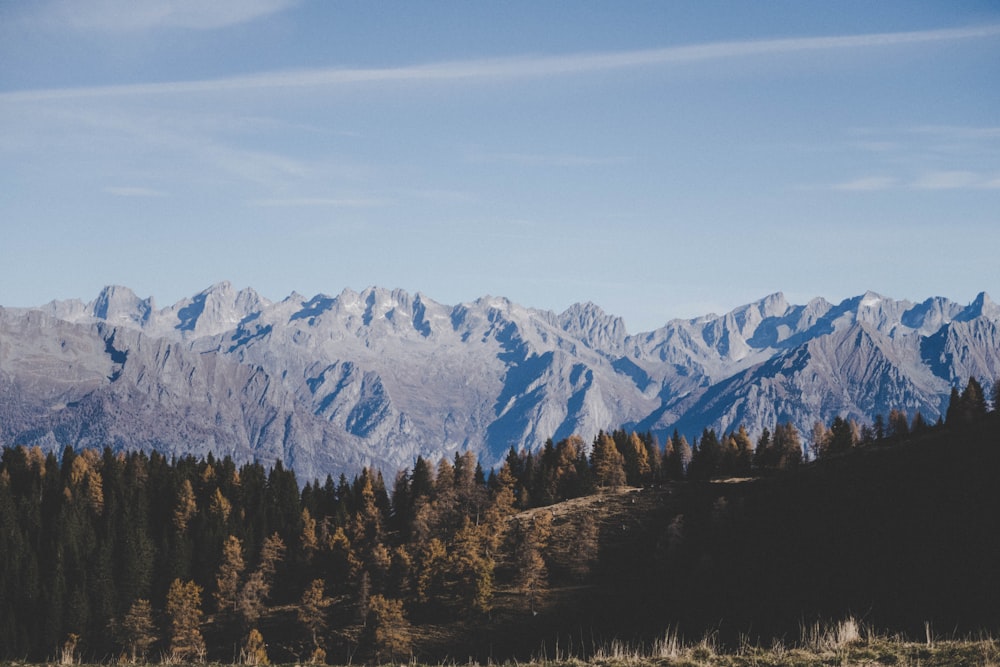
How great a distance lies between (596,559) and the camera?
126 meters

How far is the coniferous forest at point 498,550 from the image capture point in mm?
100000

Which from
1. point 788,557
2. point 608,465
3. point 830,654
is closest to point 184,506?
point 608,465

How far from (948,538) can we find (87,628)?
119054 mm

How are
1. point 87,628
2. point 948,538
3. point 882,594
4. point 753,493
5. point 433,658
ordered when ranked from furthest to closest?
1. point 753,493
2. point 87,628
3. point 433,658
4. point 948,538
5. point 882,594

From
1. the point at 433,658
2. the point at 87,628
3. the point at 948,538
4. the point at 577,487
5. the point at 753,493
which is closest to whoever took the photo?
the point at 948,538

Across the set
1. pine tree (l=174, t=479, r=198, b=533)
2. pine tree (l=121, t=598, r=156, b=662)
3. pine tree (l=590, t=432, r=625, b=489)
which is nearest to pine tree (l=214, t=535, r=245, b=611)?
pine tree (l=121, t=598, r=156, b=662)

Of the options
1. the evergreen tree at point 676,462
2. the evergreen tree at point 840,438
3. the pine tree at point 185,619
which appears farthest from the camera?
the evergreen tree at point 840,438

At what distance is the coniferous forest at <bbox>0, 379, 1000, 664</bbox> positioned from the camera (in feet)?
328

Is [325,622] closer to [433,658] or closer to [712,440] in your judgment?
[433,658]

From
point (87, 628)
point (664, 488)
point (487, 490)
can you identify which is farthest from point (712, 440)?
point (87, 628)

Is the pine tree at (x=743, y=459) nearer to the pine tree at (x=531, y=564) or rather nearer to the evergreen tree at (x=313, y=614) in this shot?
the pine tree at (x=531, y=564)

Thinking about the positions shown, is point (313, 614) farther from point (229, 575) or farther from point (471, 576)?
point (229, 575)

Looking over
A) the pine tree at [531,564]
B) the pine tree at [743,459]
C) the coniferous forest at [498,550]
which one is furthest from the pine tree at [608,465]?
the pine tree at [531,564]

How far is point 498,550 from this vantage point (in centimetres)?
13438
